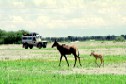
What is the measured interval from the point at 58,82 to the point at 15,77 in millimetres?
3598

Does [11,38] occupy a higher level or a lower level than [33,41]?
lower

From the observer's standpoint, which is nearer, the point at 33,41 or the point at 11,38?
the point at 33,41

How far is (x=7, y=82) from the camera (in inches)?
797

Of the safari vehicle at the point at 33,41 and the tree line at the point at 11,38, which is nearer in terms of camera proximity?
the safari vehicle at the point at 33,41

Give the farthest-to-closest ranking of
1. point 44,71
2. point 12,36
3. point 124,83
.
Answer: point 12,36 → point 44,71 → point 124,83

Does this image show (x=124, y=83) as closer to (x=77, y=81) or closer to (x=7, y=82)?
(x=77, y=81)

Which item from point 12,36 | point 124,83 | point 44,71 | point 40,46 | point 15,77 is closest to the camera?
point 124,83

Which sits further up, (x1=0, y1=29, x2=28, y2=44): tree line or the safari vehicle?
the safari vehicle

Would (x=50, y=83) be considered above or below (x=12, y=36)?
above

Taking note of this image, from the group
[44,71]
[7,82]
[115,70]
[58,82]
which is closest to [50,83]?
[58,82]

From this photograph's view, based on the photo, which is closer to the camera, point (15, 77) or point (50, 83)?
point (50, 83)

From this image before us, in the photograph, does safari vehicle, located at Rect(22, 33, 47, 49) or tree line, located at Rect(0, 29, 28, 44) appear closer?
safari vehicle, located at Rect(22, 33, 47, 49)

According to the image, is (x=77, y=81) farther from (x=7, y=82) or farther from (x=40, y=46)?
(x=40, y=46)

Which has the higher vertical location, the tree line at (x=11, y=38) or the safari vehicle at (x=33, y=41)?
the safari vehicle at (x=33, y=41)
